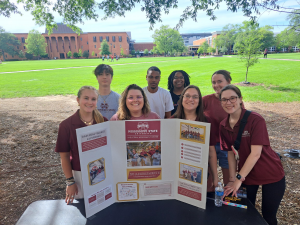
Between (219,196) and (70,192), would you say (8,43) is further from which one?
(219,196)

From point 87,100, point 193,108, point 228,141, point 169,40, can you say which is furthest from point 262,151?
point 169,40

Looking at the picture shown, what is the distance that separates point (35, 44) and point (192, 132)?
3501 inches

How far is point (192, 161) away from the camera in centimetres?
162

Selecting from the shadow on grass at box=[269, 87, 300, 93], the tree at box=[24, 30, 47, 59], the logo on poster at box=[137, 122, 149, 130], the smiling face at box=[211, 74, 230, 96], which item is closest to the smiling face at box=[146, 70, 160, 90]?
the smiling face at box=[211, 74, 230, 96]

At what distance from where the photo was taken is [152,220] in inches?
63.5

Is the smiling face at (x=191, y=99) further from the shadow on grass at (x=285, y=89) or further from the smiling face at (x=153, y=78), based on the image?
the shadow on grass at (x=285, y=89)

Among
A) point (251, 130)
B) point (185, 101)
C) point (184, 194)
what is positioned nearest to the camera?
point (184, 194)

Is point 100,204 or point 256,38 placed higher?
point 256,38

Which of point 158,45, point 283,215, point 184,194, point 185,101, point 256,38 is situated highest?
point 158,45

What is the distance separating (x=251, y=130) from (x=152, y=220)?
128 centimetres

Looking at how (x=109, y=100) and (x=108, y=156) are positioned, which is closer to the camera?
(x=108, y=156)

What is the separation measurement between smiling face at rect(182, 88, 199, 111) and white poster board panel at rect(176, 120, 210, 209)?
712mm

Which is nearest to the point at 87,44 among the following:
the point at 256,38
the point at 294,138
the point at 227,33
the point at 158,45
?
the point at 158,45

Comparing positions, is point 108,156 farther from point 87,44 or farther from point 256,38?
point 87,44
